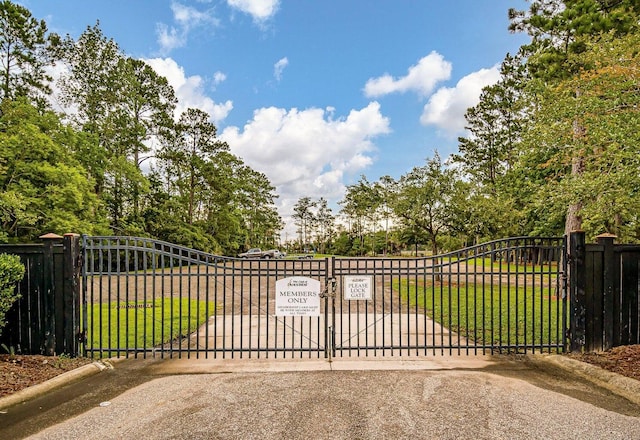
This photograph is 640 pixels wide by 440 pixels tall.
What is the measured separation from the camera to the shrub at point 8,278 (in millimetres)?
4914

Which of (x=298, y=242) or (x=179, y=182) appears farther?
(x=298, y=242)

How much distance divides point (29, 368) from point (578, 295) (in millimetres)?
7621

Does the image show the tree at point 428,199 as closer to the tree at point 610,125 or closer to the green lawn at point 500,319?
the green lawn at point 500,319

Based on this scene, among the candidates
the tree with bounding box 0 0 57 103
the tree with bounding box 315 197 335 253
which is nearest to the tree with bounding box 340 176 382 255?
the tree with bounding box 315 197 335 253

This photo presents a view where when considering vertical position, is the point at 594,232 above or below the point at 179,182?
below

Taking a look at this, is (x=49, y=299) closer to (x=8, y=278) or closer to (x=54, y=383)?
(x=8, y=278)

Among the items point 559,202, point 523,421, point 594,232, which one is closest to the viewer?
point 523,421

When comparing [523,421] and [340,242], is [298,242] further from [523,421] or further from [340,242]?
[523,421]

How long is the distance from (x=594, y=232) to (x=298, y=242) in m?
55.8

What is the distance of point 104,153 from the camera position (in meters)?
21.5

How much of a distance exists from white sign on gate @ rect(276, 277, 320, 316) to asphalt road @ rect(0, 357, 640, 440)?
2.69 ft

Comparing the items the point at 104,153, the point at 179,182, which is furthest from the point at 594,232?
the point at 179,182

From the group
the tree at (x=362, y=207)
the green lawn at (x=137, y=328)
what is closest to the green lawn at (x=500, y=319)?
the green lawn at (x=137, y=328)

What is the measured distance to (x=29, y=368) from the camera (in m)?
5.00
